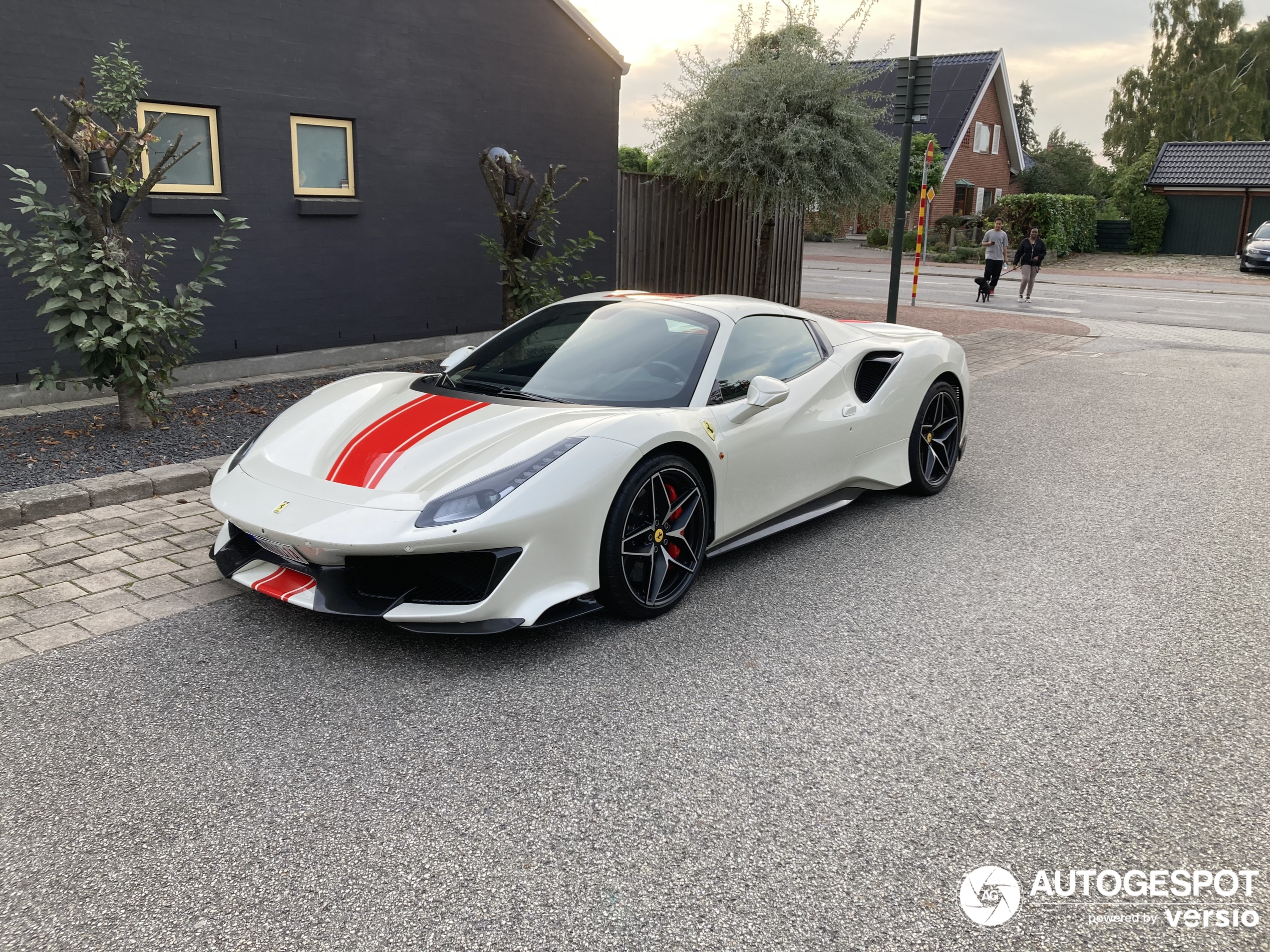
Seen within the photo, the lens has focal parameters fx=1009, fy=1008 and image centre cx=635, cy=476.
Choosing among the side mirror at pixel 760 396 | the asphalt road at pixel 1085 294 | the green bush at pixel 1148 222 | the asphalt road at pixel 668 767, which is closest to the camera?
the asphalt road at pixel 668 767

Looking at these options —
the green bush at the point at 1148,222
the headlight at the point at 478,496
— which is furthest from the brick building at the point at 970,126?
the headlight at the point at 478,496

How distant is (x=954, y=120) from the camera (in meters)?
41.9

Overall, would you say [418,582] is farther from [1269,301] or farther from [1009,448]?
[1269,301]

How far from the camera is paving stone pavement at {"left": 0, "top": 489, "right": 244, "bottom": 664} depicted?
4.00 m

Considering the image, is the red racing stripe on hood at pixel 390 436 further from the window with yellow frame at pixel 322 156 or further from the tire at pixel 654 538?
the window with yellow frame at pixel 322 156

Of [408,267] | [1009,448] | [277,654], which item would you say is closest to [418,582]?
[277,654]

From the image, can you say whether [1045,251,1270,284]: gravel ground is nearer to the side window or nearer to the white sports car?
the side window

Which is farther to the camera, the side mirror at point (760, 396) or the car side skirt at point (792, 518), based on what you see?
the car side skirt at point (792, 518)

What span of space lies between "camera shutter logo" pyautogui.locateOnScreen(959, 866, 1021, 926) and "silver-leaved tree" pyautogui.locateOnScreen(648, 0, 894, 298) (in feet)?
37.1

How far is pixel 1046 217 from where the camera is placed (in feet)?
116

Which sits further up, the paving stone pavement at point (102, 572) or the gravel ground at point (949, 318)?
the gravel ground at point (949, 318)

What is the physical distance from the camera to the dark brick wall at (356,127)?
25.4ft

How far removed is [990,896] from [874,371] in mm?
3507

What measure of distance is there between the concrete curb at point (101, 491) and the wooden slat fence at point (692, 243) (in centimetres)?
763
